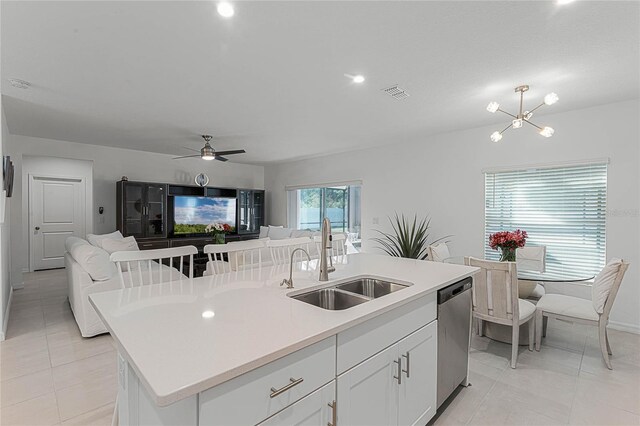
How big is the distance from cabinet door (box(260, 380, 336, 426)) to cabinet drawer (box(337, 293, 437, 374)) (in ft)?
0.33

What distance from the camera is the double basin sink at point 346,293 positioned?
1711 mm

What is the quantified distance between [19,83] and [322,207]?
5849 millimetres

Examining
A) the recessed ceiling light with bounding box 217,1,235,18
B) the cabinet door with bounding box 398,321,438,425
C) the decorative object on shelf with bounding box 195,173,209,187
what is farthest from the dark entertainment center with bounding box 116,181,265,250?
the cabinet door with bounding box 398,321,438,425

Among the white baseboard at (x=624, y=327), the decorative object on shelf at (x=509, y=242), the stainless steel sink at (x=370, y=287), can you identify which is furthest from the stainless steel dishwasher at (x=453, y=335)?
the white baseboard at (x=624, y=327)

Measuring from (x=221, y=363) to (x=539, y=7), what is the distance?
95.4 inches

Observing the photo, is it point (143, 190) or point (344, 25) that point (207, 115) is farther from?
point (143, 190)

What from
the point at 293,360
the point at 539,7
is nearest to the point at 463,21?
the point at 539,7

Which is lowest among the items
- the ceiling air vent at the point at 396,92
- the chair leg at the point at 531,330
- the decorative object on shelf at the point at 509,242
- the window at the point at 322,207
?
the chair leg at the point at 531,330

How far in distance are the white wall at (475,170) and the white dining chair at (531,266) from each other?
768 mm

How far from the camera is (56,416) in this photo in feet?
6.44

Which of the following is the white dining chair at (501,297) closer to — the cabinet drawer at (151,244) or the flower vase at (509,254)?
the flower vase at (509,254)

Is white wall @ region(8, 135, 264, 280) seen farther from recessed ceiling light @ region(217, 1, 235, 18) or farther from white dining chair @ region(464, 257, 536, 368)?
white dining chair @ region(464, 257, 536, 368)

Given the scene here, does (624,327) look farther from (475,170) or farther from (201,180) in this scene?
(201,180)

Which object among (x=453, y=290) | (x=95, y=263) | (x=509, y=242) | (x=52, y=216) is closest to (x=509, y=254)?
(x=509, y=242)
